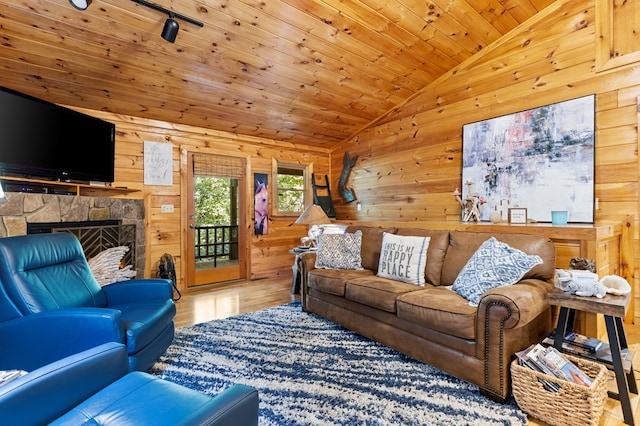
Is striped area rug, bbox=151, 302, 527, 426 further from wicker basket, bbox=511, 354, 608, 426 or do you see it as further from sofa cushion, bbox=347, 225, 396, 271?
sofa cushion, bbox=347, 225, 396, 271

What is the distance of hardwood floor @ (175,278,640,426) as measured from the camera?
3249 millimetres

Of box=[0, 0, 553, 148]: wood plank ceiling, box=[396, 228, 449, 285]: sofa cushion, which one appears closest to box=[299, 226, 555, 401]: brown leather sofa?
box=[396, 228, 449, 285]: sofa cushion

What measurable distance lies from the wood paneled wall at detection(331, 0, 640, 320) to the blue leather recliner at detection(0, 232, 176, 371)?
11.4 feet

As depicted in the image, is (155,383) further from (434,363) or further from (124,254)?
(124,254)

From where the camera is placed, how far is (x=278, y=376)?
2.10 m

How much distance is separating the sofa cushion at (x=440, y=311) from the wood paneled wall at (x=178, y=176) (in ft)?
10.9

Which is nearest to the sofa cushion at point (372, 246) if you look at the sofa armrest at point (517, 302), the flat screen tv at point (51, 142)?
the sofa armrest at point (517, 302)

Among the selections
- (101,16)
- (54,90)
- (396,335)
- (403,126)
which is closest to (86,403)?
(396,335)

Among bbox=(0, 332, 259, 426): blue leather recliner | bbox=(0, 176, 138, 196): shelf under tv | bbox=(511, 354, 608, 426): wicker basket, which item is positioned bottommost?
bbox=(511, 354, 608, 426): wicker basket

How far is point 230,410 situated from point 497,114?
4.04 metres

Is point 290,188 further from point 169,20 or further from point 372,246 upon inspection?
point 169,20

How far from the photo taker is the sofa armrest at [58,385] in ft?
→ 3.33

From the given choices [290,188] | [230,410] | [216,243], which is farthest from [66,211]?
[290,188]

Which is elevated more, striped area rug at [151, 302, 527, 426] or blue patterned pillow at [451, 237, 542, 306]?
blue patterned pillow at [451, 237, 542, 306]
